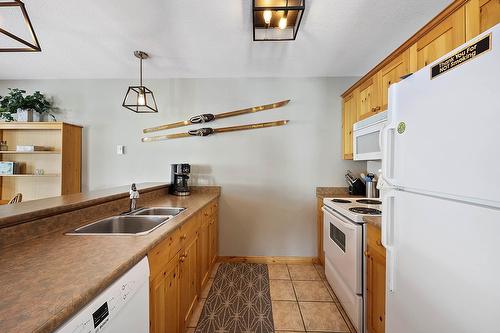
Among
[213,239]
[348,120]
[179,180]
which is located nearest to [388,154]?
[348,120]

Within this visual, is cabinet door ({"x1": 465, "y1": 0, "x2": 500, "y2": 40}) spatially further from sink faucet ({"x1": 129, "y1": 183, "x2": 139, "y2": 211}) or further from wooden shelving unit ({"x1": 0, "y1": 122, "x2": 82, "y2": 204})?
wooden shelving unit ({"x1": 0, "y1": 122, "x2": 82, "y2": 204})

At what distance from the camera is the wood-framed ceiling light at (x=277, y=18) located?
4.69 ft

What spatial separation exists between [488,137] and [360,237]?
109 centimetres

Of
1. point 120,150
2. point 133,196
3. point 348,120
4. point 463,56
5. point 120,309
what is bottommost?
point 120,309

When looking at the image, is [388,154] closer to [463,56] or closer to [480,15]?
[463,56]

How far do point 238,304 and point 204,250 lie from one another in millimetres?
580

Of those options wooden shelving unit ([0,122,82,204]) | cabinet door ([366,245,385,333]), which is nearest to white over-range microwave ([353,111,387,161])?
cabinet door ([366,245,385,333])

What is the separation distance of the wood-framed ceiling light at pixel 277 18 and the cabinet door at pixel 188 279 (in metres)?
1.73

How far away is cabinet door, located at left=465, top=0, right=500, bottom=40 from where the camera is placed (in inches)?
39.9

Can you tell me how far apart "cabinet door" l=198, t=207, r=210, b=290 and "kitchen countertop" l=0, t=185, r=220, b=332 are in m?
0.93

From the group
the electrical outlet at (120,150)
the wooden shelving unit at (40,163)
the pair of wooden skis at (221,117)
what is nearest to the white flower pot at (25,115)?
the wooden shelving unit at (40,163)

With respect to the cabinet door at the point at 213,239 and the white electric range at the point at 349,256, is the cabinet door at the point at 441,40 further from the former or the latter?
the cabinet door at the point at 213,239

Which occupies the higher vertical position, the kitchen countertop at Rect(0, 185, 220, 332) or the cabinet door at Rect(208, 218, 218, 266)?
the kitchen countertop at Rect(0, 185, 220, 332)

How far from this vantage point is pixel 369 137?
1.99 metres
